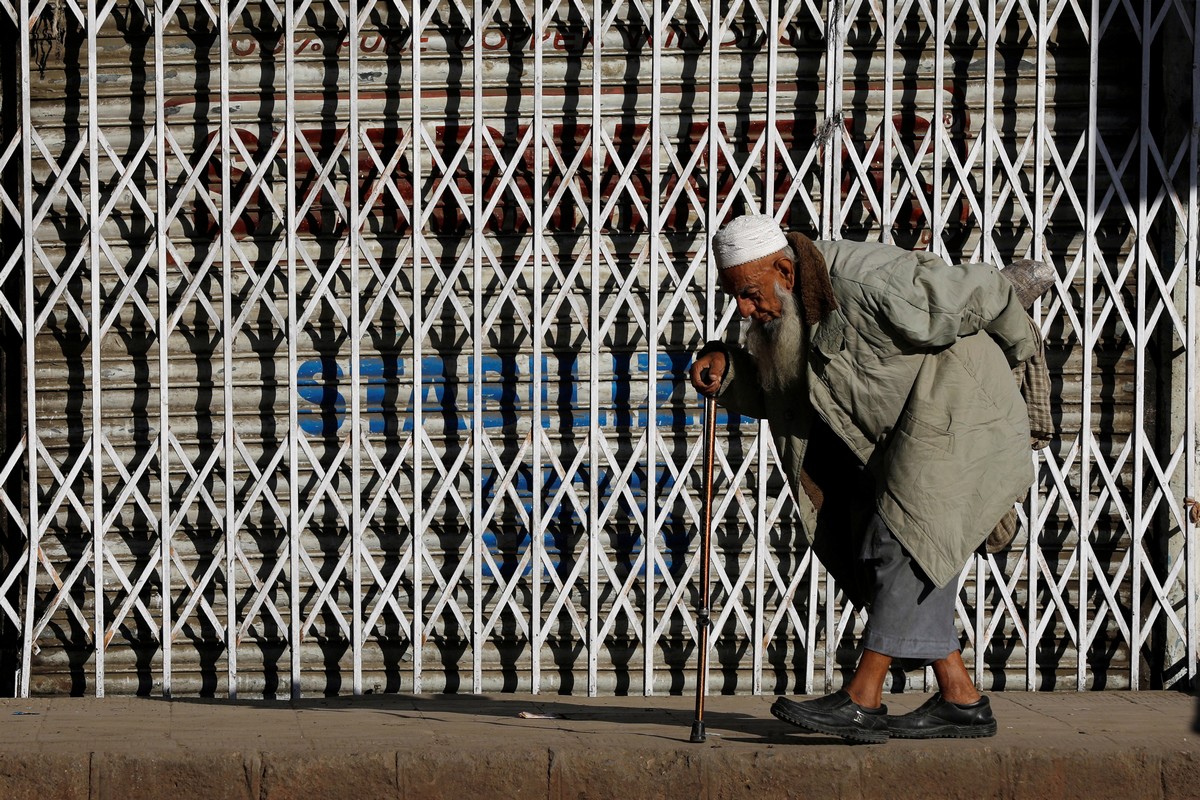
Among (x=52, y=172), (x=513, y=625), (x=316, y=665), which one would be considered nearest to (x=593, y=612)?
(x=513, y=625)

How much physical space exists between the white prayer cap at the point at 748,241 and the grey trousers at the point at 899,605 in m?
0.91

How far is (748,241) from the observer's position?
14.5ft

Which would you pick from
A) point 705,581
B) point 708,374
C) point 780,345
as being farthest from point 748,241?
point 705,581

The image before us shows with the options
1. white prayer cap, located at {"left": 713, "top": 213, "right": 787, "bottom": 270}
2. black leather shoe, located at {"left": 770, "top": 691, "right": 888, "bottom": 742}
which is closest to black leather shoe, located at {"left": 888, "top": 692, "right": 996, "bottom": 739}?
black leather shoe, located at {"left": 770, "top": 691, "right": 888, "bottom": 742}

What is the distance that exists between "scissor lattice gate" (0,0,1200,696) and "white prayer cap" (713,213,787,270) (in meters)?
1.43

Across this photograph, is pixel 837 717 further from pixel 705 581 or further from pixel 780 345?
pixel 780 345

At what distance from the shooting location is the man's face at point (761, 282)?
4.45 m

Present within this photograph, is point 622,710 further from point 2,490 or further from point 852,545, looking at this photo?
point 2,490

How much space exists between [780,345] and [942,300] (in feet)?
1.73

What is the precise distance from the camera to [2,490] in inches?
228

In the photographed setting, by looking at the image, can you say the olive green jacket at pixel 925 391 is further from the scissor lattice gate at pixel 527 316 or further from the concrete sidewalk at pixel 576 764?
the scissor lattice gate at pixel 527 316

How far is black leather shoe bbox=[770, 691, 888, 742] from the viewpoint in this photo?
4.39 meters

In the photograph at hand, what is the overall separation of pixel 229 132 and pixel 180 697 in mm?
2355

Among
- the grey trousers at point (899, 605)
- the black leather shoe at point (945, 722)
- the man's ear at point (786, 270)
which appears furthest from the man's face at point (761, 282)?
the black leather shoe at point (945, 722)
